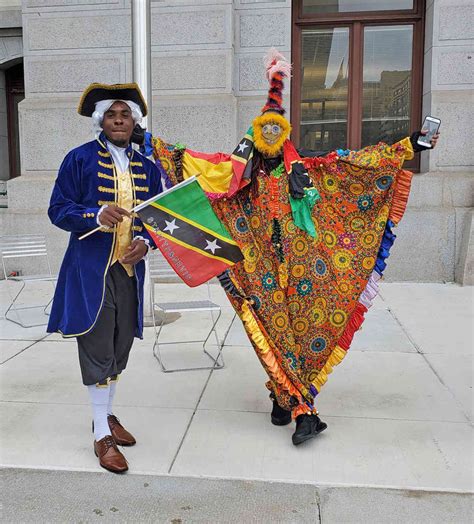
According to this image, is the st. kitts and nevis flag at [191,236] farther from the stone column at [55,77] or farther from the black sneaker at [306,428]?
the stone column at [55,77]

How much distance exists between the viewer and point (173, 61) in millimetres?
8203

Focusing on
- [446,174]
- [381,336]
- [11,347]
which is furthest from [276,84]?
[446,174]

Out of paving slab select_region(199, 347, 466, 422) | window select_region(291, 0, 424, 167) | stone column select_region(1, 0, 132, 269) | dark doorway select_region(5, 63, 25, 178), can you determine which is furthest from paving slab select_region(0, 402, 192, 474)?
dark doorway select_region(5, 63, 25, 178)

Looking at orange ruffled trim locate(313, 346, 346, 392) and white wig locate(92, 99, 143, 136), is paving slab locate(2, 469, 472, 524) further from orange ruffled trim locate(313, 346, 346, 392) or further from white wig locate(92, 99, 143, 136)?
white wig locate(92, 99, 143, 136)

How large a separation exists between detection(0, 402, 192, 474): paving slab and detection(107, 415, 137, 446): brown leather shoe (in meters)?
0.04

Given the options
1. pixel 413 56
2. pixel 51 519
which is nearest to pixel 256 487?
pixel 51 519

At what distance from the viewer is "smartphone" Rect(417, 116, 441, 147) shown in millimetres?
3289

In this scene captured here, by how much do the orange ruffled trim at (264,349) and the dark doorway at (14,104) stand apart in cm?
815

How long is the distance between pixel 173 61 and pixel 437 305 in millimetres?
4890

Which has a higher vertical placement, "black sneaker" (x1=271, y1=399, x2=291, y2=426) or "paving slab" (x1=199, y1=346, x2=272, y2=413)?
"black sneaker" (x1=271, y1=399, x2=291, y2=426)

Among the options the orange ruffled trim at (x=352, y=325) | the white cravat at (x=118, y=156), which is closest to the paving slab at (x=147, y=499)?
the orange ruffled trim at (x=352, y=325)

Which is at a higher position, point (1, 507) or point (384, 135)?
point (384, 135)

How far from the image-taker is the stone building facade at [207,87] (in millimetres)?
7961

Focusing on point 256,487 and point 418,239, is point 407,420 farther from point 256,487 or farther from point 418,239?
point 418,239
